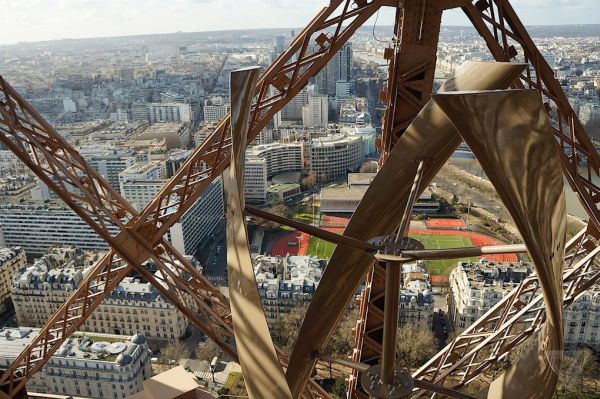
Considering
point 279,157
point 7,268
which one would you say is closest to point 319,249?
point 279,157

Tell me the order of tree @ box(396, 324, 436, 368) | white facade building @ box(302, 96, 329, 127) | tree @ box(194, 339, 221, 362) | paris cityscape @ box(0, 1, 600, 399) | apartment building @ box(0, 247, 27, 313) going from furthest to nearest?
white facade building @ box(302, 96, 329, 127) → apartment building @ box(0, 247, 27, 313) → tree @ box(194, 339, 221, 362) → tree @ box(396, 324, 436, 368) → paris cityscape @ box(0, 1, 600, 399)

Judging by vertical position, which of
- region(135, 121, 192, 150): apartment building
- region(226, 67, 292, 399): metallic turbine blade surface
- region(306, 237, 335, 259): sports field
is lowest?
region(306, 237, 335, 259): sports field

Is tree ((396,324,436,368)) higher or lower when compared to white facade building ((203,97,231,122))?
lower

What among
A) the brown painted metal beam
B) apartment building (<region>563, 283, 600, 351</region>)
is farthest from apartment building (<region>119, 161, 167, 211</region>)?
the brown painted metal beam

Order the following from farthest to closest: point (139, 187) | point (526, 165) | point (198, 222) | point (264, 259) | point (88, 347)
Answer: point (139, 187), point (198, 222), point (264, 259), point (88, 347), point (526, 165)

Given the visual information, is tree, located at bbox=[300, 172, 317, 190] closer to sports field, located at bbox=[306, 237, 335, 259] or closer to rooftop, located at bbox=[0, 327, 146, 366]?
sports field, located at bbox=[306, 237, 335, 259]

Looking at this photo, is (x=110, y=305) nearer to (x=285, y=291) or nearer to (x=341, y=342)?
(x=285, y=291)

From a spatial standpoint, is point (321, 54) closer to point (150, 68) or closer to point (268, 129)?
point (268, 129)
